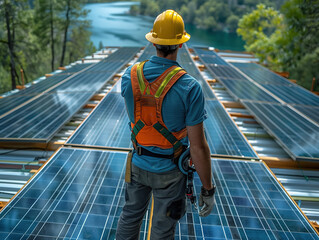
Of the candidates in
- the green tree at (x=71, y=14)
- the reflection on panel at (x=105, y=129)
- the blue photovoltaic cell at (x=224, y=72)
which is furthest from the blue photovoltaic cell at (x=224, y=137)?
the green tree at (x=71, y=14)

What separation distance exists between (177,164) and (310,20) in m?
13.5

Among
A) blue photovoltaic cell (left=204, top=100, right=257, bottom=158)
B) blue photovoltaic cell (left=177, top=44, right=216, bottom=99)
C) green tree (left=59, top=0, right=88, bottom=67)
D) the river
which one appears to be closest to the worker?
blue photovoltaic cell (left=204, top=100, right=257, bottom=158)

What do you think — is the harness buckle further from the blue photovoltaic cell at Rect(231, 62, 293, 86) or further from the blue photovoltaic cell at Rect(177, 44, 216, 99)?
the blue photovoltaic cell at Rect(231, 62, 293, 86)

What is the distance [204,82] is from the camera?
995 centimetres

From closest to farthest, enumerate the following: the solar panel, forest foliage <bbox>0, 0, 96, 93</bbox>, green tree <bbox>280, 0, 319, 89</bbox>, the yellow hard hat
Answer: the yellow hard hat < green tree <bbox>280, 0, 319, 89</bbox> < the solar panel < forest foliage <bbox>0, 0, 96, 93</bbox>

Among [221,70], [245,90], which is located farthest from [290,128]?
[221,70]

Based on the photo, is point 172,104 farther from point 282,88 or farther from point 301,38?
point 301,38

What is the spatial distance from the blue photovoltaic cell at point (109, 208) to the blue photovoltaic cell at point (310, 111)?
12.0 ft

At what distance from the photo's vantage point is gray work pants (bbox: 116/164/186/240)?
2.63 metres

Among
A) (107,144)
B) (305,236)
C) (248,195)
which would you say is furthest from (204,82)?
(305,236)

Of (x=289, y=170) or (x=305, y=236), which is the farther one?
(x=289, y=170)

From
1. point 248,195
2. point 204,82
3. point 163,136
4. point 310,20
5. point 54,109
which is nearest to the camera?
point 163,136

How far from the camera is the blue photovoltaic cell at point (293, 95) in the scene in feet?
27.9

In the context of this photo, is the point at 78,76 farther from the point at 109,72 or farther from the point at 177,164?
the point at 177,164
